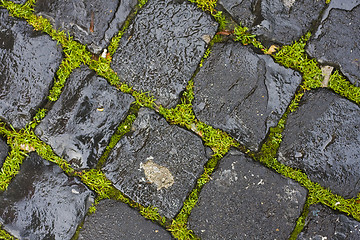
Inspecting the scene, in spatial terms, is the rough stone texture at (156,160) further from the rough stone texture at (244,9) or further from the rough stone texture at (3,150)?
the rough stone texture at (244,9)

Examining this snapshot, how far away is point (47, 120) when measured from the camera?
2156 millimetres

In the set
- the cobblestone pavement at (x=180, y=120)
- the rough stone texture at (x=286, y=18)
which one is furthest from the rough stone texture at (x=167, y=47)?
the rough stone texture at (x=286, y=18)

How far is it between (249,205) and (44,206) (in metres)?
1.51

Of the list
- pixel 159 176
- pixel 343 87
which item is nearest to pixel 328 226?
pixel 343 87

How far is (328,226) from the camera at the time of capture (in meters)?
2.07

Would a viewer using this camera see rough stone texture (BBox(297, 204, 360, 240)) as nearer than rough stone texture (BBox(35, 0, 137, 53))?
Yes

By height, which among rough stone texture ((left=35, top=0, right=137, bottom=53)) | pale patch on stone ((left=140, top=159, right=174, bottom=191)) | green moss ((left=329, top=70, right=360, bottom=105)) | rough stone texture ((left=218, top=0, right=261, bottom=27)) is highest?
rough stone texture ((left=218, top=0, right=261, bottom=27))

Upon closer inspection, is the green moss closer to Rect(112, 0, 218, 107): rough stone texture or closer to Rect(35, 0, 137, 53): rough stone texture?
Rect(112, 0, 218, 107): rough stone texture

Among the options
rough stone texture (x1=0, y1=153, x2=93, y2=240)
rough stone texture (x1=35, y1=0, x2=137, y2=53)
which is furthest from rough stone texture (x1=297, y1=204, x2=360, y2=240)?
rough stone texture (x1=35, y1=0, x2=137, y2=53)

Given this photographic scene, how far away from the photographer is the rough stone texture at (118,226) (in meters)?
2.09

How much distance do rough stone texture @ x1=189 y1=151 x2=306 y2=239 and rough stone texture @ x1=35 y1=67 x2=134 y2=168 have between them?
2.90ft

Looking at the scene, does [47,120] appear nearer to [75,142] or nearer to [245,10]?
[75,142]

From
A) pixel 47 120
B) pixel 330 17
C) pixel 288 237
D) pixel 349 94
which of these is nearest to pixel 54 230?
pixel 47 120

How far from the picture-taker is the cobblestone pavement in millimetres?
2098
